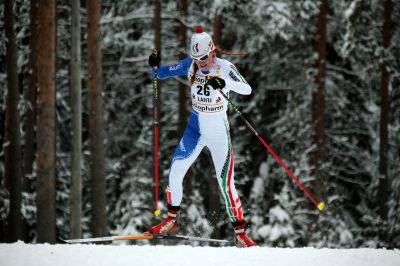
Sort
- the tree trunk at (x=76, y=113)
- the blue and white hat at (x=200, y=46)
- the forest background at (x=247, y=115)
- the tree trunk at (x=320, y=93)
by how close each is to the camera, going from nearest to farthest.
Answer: the blue and white hat at (x=200, y=46) < the tree trunk at (x=76, y=113) < the forest background at (x=247, y=115) < the tree trunk at (x=320, y=93)

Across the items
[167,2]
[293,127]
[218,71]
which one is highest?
[167,2]

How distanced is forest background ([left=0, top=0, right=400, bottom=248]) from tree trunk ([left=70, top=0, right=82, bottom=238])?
1.47 meters

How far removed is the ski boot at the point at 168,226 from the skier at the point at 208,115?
20 centimetres

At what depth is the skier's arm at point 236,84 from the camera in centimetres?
776

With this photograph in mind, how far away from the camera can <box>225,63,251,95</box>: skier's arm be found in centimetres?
776

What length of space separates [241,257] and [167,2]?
50.0 ft

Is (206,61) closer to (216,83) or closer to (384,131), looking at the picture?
(216,83)

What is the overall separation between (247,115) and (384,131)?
491cm

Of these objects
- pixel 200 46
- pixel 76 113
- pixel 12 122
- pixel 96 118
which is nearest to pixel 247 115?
pixel 96 118

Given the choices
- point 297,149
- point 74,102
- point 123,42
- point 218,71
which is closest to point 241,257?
point 218,71

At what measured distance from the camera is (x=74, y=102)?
13.9 metres

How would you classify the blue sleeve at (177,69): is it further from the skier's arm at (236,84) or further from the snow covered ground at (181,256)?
the snow covered ground at (181,256)

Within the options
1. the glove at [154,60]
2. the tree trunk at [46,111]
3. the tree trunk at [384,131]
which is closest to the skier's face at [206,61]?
the glove at [154,60]

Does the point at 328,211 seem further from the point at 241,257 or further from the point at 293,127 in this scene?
the point at 241,257
